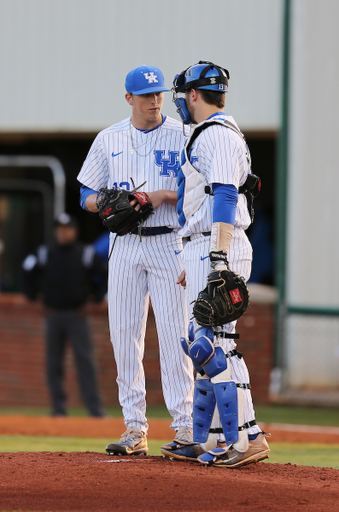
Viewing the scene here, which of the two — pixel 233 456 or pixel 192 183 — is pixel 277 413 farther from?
pixel 192 183

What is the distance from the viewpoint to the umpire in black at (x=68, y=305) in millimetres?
9141

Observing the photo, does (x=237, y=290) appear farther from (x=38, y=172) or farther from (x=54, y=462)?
(x=38, y=172)

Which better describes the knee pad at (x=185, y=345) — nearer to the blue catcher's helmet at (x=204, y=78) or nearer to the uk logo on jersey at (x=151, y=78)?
the blue catcher's helmet at (x=204, y=78)

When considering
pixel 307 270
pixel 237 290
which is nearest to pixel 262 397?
pixel 307 270

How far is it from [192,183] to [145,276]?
732 mm

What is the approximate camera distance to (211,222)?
13.6 feet

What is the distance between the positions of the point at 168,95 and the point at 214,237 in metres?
8.00

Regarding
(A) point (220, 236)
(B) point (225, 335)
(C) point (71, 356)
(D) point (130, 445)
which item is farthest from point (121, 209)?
(C) point (71, 356)

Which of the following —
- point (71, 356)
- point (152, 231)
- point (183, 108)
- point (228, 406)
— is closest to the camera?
point (228, 406)

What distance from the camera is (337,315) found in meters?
11.3

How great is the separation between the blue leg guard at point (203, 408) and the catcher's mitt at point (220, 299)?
15.2 inches

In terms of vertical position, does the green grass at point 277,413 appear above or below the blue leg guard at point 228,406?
below

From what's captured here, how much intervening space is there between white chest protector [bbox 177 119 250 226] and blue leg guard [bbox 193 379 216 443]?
0.94m

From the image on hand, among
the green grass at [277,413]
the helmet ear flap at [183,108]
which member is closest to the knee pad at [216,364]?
the helmet ear flap at [183,108]
